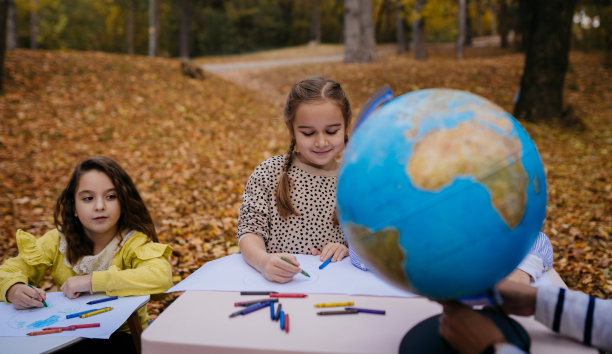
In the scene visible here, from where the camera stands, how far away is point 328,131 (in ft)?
7.93

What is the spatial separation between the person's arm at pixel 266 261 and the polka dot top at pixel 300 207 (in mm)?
238

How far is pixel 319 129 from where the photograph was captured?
238 cm

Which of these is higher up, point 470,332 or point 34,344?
point 470,332

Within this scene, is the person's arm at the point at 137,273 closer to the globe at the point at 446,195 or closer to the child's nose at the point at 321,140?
the child's nose at the point at 321,140

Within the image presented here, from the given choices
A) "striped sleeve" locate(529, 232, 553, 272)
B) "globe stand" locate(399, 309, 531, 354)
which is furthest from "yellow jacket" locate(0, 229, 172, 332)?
"striped sleeve" locate(529, 232, 553, 272)

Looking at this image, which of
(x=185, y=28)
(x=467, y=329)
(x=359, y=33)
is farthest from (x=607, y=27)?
(x=185, y=28)

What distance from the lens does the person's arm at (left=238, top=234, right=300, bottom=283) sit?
6.59ft

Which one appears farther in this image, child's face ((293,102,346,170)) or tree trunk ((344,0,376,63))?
tree trunk ((344,0,376,63))

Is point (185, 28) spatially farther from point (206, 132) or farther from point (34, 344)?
point (34, 344)

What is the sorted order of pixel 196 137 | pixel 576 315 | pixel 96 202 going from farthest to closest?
pixel 196 137 → pixel 96 202 → pixel 576 315

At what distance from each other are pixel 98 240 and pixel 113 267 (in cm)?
44

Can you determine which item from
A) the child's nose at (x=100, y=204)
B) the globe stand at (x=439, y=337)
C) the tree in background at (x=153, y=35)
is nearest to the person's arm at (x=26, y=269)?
the child's nose at (x=100, y=204)

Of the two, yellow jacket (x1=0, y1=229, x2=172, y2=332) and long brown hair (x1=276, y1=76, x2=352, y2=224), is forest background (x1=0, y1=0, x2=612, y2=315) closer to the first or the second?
yellow jacket (x1=0, y1=229, x2=172, y2=332)

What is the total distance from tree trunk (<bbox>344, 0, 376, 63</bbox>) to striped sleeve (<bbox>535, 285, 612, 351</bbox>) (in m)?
15.8
